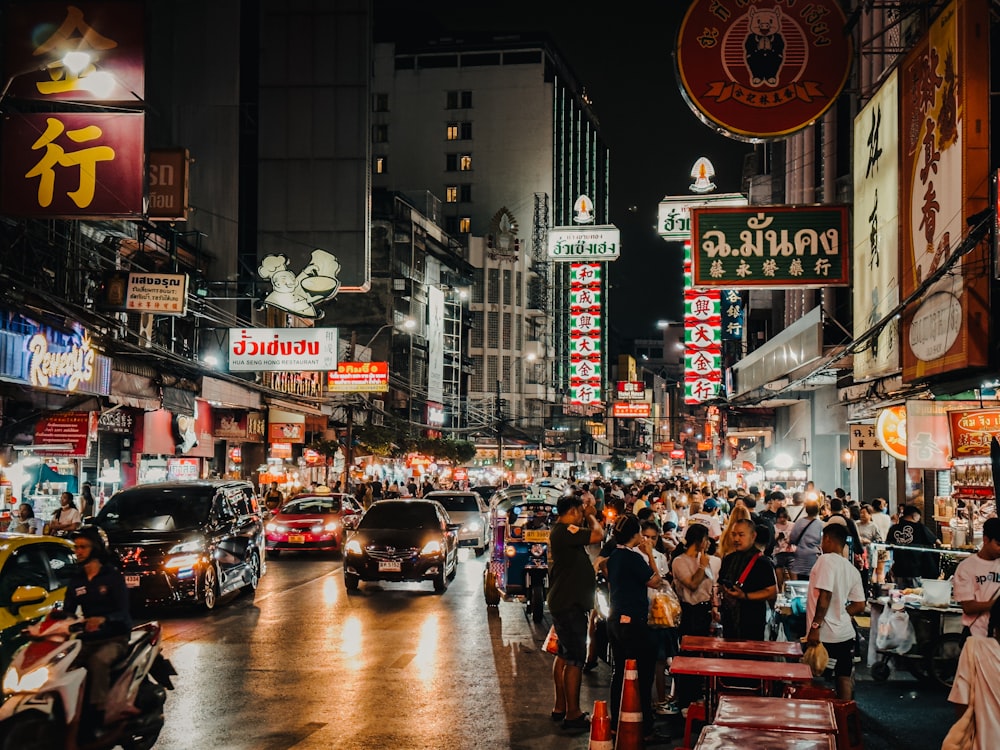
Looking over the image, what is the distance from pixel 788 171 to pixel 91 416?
24.7 metres

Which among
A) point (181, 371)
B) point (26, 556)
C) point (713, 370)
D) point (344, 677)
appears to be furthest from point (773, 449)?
point (26, 556)

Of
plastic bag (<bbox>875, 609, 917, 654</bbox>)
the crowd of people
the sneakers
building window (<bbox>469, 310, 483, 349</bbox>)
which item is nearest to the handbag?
the crowd of people

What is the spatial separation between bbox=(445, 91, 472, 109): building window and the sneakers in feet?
358

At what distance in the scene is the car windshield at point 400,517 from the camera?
20672mm

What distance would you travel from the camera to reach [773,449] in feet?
142

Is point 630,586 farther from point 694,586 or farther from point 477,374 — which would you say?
point 477,374

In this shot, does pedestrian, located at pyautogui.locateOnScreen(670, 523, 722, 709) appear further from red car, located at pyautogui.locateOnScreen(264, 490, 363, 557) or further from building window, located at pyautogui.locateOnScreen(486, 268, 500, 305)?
building window, located at pyautogui.locateOnScreen(486, 268, 500, 305)

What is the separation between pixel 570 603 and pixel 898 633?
4.43 meters

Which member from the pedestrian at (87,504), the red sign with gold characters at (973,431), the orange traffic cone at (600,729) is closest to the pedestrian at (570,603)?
the orange traffic cone at (600,729)

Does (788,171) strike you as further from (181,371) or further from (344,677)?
(344,677)

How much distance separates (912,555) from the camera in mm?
16266

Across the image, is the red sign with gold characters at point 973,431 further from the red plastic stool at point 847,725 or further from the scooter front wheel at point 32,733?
the scooter front wheel at point 32,733

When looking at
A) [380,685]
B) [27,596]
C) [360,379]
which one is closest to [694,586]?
[380,685]

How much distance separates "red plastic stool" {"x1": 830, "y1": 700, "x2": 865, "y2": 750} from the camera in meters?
7.61
